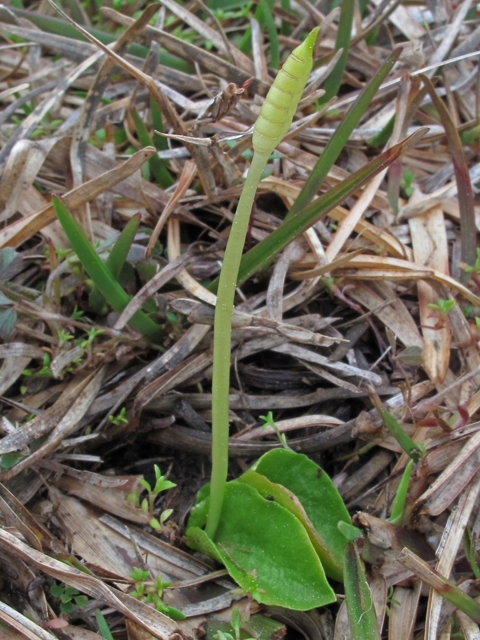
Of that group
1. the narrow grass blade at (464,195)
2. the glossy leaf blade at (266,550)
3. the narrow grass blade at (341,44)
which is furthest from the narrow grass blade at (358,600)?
the narrow grass blade at (341,44)

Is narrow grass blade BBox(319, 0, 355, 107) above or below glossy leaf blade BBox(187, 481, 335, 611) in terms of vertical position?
above

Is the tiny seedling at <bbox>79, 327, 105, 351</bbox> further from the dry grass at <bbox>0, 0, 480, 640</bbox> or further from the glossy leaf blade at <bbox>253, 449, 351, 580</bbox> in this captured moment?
the glossy leaf blade at <bbox>253, 449, 351, 580</bbox>

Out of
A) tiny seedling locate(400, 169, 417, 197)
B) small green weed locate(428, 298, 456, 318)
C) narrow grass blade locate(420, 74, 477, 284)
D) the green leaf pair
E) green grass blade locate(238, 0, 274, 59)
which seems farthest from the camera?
green grass blade locate(238, 0, 274, 59)

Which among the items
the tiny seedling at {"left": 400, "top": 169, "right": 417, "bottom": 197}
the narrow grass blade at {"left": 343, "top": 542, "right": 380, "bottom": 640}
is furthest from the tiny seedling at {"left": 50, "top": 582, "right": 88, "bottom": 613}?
the tiny seedling at {"left": 400, "top": 169, "right": 417, "bottom": 197}

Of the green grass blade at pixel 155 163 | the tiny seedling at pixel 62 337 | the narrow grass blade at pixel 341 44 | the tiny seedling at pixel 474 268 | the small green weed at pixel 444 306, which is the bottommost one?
the tiny seedling at pixel 62 337

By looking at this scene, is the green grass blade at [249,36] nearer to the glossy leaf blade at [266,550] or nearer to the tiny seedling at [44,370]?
the tiny seedling at [44,370]

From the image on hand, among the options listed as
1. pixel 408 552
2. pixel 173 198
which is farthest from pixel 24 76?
pixel 408 552
